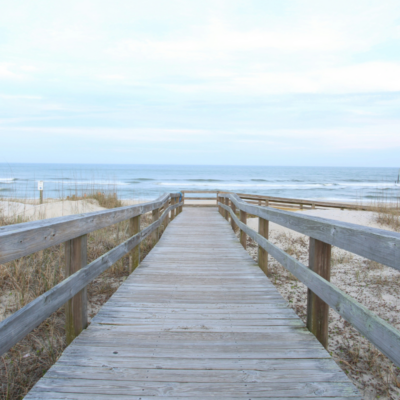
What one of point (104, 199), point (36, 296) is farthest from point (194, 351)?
point (104, 199)

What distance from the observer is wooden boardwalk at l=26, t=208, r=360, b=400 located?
1720 millimetres

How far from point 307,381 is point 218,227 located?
22.7ft

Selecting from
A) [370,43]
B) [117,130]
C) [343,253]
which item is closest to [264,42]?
[370,43]

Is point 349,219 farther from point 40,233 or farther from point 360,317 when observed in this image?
point 40,233

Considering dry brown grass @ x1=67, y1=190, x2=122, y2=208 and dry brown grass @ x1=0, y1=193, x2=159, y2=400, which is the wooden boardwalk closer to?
dry brown grass @ x1=0, y1=193, x2=159, y2=400

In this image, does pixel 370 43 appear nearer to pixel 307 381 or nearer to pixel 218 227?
pixel 218 227

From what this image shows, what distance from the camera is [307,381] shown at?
1.80m

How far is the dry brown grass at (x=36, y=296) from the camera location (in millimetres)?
2269

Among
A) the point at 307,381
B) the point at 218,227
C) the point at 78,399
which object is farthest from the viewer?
the point at 218,227

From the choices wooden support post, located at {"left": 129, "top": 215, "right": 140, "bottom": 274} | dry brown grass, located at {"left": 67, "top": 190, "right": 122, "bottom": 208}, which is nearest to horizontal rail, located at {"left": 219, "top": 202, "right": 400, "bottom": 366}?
wooden support post, located at {"left": 129, "top": 215, "right": 140, "bottom": 274}

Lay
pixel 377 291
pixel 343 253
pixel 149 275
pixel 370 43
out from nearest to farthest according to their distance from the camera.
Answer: pixel 149 275 → pixel 377 291 → pixel 343 253 → pixel 370 43

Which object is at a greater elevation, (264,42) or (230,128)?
(230,128)

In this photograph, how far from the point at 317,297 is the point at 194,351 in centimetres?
102

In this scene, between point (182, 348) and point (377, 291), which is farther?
point (377, 291)
